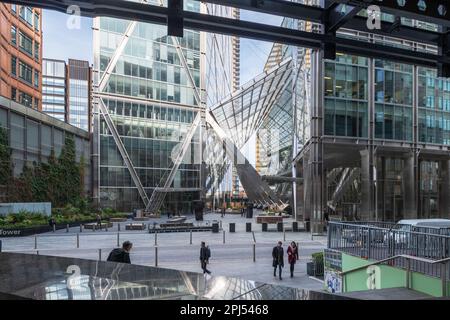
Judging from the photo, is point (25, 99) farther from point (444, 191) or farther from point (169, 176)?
point (444, 191)

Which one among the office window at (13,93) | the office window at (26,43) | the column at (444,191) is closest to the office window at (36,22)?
the office window at (26,43)

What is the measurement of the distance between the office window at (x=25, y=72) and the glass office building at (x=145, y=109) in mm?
10852

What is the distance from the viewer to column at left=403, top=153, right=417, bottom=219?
4131 cm

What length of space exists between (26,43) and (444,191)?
5829 centimetres

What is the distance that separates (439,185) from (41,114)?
47728mm

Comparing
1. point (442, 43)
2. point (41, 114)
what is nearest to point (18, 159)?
point (41, 114)

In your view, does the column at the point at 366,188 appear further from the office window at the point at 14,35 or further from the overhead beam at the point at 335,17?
the office window at the point at 14,35

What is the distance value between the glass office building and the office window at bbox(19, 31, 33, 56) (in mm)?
10423

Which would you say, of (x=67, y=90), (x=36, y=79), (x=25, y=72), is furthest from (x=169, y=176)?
(x=67, y=90)

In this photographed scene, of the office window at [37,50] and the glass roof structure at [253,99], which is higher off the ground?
the office window at [37,50]

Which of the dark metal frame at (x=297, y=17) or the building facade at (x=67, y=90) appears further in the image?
the building facade at (x=67, y=90)

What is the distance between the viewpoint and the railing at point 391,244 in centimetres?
1020
